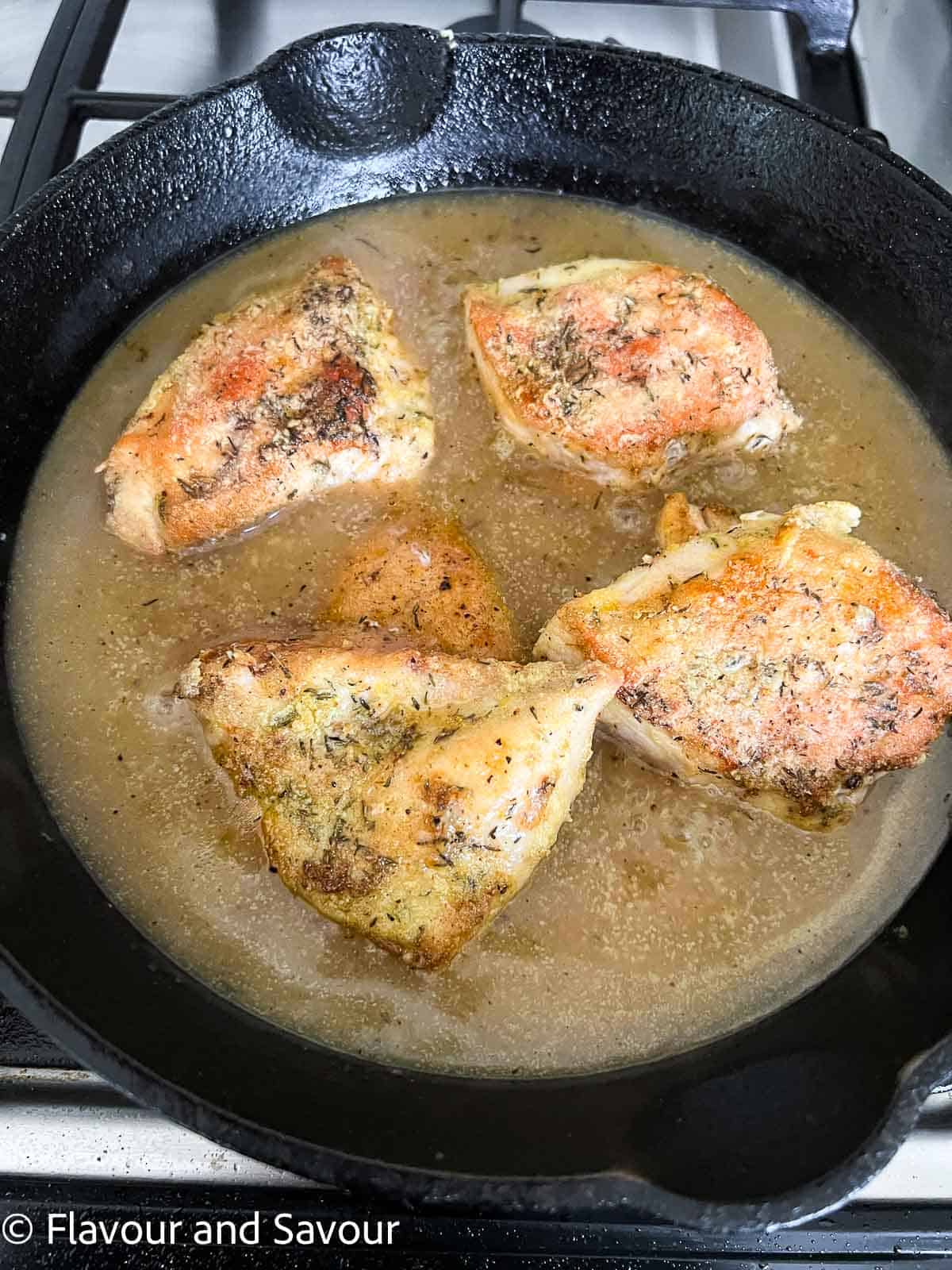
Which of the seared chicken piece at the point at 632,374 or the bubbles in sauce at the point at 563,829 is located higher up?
the seared chicken piece at the point at 632,374

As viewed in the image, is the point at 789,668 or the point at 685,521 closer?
the point at 789,668

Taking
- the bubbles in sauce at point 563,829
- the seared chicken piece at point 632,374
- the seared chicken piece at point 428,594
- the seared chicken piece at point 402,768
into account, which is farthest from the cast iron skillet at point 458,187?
the seared chicken piece at point 428,594

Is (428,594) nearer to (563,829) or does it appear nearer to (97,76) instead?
(563,829)

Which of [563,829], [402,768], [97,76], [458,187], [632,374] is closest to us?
[402,768]

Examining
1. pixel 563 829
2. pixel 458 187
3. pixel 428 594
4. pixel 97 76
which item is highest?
pixel 97 76

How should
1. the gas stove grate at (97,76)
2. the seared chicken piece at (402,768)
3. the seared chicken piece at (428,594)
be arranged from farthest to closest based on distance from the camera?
the gas stove grate at (97,76) → the seared chicken piece at (428,594) → the seared chicken piece at (402,768)

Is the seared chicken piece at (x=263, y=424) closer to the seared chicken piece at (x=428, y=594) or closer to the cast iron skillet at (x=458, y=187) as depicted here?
the seared chicken piece at (x=428, y=594)

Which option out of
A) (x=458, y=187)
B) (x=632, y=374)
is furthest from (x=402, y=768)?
(x=458, y=187)
